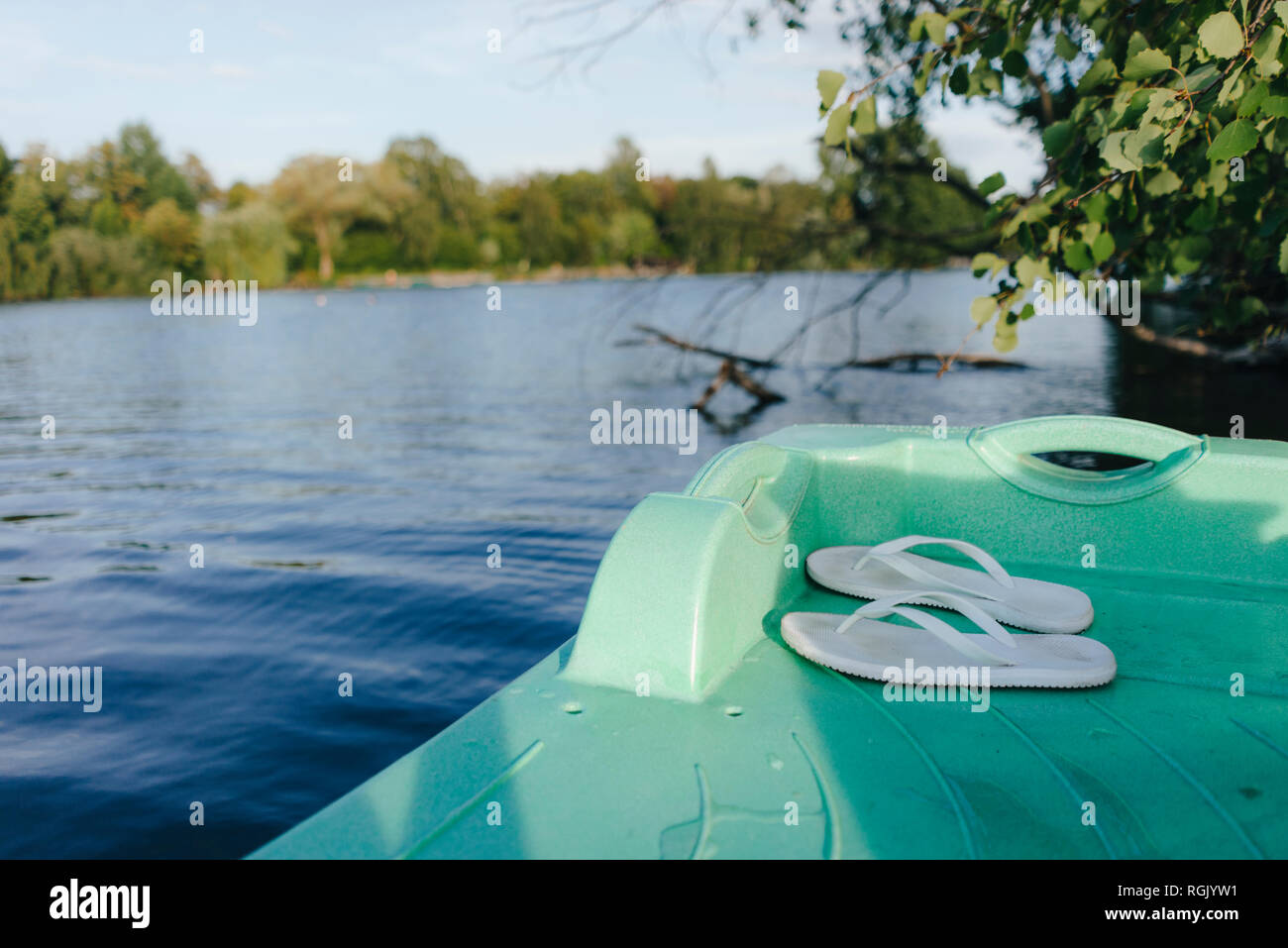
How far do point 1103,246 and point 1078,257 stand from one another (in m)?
0.10

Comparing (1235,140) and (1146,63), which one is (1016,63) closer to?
(1146,63)

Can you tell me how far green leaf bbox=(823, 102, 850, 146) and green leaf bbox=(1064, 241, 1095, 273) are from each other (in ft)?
3.63

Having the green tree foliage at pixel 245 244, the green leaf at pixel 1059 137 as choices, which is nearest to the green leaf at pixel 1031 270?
the green leaf at pixel 1059 137

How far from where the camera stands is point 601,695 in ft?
7.02

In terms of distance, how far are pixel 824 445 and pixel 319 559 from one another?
4607 mm

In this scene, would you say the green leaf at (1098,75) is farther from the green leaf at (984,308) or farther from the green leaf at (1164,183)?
the green leaf at (984,308)

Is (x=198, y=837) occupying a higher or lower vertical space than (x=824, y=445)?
lower

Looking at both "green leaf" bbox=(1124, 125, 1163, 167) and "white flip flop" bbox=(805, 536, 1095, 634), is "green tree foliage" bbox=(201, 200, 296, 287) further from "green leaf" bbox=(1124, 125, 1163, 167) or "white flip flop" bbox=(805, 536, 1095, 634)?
"green leaf" bbox=(1124, 125, 1163, 167)

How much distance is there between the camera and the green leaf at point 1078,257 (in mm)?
3592

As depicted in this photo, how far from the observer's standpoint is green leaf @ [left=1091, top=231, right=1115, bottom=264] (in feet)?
11.7

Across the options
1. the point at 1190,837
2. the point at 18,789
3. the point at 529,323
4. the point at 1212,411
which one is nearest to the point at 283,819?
the point at 18,789

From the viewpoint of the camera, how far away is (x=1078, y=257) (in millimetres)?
3619

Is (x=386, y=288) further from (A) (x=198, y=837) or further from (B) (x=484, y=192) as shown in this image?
(A) (x=198, y=837)

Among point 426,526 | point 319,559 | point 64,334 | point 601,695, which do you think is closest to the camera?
point 601,695
